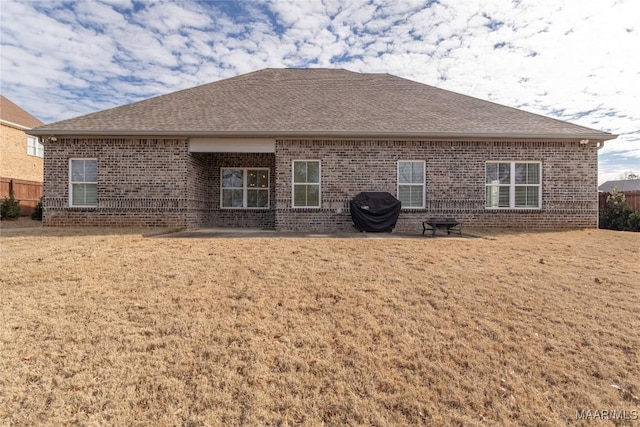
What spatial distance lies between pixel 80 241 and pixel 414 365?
824 centimetres

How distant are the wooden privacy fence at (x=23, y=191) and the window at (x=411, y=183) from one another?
17293mm

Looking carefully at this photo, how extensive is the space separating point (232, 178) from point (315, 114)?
14.0 feet

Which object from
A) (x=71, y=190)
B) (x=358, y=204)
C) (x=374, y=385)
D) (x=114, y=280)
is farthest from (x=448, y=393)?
(x=71, y=190)

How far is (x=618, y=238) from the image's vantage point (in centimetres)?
954

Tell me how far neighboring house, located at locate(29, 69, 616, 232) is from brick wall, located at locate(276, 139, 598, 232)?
35 millimetres

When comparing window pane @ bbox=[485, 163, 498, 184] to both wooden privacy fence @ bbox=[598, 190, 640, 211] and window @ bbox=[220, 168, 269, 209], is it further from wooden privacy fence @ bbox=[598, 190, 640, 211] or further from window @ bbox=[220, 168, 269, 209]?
window @ bbox=[220, 168, 269, 209]

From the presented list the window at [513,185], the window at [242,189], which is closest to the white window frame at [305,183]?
the window at [242,189]

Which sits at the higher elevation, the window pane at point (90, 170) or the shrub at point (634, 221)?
the window pane at point (90, 170)

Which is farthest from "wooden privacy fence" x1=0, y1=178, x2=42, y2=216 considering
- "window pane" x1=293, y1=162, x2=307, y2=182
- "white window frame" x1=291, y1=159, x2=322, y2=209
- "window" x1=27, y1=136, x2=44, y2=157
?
"window pane" x1=293, y1=162, x2=307, y2=182

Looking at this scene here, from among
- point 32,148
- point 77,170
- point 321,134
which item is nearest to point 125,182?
point 77,170

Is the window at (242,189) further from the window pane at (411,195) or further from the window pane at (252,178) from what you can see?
the window pane at (411,195)

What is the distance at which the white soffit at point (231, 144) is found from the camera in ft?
37.6

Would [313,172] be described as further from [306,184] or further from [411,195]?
[411,195]

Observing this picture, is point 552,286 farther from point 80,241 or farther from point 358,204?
point 80,241
